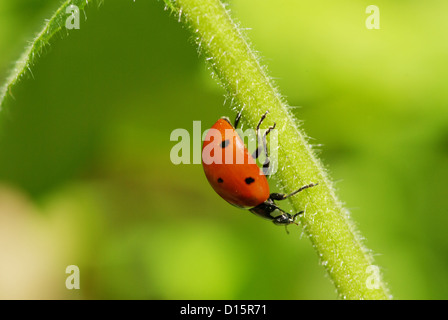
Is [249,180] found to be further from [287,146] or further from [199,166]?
[199,166]

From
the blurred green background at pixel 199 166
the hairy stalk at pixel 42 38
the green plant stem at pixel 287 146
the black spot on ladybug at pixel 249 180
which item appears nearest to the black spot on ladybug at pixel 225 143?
the black spot on ladybug at pixel 249 180

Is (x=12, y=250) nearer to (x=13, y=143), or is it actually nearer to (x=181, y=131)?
(x=13, y=143)

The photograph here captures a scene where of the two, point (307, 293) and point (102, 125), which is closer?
point (307, 293)
